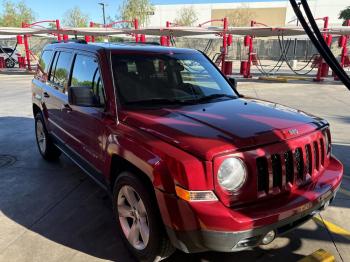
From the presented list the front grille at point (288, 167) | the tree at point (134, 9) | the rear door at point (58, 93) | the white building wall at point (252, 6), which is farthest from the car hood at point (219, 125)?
the white building wall at point (252, 6)

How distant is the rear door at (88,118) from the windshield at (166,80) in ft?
0.84

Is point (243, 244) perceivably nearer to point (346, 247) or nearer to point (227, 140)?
point (227, 140)

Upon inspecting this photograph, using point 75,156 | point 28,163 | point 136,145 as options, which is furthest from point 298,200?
point 28,163

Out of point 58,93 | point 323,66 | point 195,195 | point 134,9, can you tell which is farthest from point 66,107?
point 134,9

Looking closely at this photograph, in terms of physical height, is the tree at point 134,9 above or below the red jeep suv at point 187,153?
above

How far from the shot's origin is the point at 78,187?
15.0 feet

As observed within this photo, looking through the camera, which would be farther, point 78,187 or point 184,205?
point 78,187

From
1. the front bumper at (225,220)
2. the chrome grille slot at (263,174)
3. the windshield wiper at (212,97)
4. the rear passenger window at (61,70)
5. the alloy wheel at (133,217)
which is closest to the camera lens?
the front bumper at (225,220)

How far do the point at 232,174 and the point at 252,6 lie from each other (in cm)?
8244

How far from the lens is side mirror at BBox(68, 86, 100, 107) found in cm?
329

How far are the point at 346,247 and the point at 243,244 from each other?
4.69 feet

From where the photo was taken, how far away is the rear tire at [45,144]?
542cm

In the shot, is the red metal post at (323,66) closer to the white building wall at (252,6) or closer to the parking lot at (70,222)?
the parking lot at (70,222)

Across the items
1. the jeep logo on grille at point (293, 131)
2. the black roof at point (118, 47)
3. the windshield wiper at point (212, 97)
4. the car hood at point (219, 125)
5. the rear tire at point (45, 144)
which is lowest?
the rear tire at point (45, 144)
